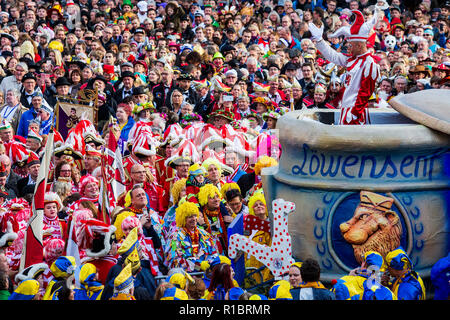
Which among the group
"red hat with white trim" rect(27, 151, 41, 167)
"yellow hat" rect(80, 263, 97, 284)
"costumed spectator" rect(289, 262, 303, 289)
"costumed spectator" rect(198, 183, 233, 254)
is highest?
"yellow hat" rect(80, 263, 97, 284)

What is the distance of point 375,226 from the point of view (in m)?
7.02

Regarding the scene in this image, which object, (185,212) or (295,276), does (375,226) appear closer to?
(295,276)

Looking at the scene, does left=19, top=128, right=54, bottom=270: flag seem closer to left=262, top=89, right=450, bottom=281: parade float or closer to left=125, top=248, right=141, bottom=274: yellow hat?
left=125, top=248, right=141, bottom=274: yellow hat

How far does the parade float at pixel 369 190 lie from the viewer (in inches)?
275

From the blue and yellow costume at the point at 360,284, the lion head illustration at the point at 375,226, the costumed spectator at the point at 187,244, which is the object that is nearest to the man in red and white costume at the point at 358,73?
the lion head illustration at the point at 375,226

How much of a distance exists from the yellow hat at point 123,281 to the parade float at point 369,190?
6.29ft

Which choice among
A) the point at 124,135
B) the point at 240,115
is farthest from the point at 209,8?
the point at 124,135

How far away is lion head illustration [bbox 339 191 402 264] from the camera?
6992mm

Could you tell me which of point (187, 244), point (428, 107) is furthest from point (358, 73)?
point (187, 244)

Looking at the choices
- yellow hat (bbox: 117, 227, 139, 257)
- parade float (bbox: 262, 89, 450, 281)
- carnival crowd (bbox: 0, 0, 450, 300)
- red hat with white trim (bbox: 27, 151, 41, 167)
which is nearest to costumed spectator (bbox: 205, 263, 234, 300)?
carnival crowd (bbox: 0, 0, 450, 300)

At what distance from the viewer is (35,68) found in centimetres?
1548

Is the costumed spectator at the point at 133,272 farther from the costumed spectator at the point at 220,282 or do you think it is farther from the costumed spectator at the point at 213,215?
the costumed spectator at the point at 213,215

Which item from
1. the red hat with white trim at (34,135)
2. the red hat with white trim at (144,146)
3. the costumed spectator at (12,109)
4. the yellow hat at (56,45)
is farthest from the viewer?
the yellow hat at (56,45)

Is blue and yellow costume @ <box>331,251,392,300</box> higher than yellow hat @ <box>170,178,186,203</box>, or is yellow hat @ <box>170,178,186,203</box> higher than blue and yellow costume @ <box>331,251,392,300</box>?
blue and yellow costume @ <box>331,251,392,300</box>
